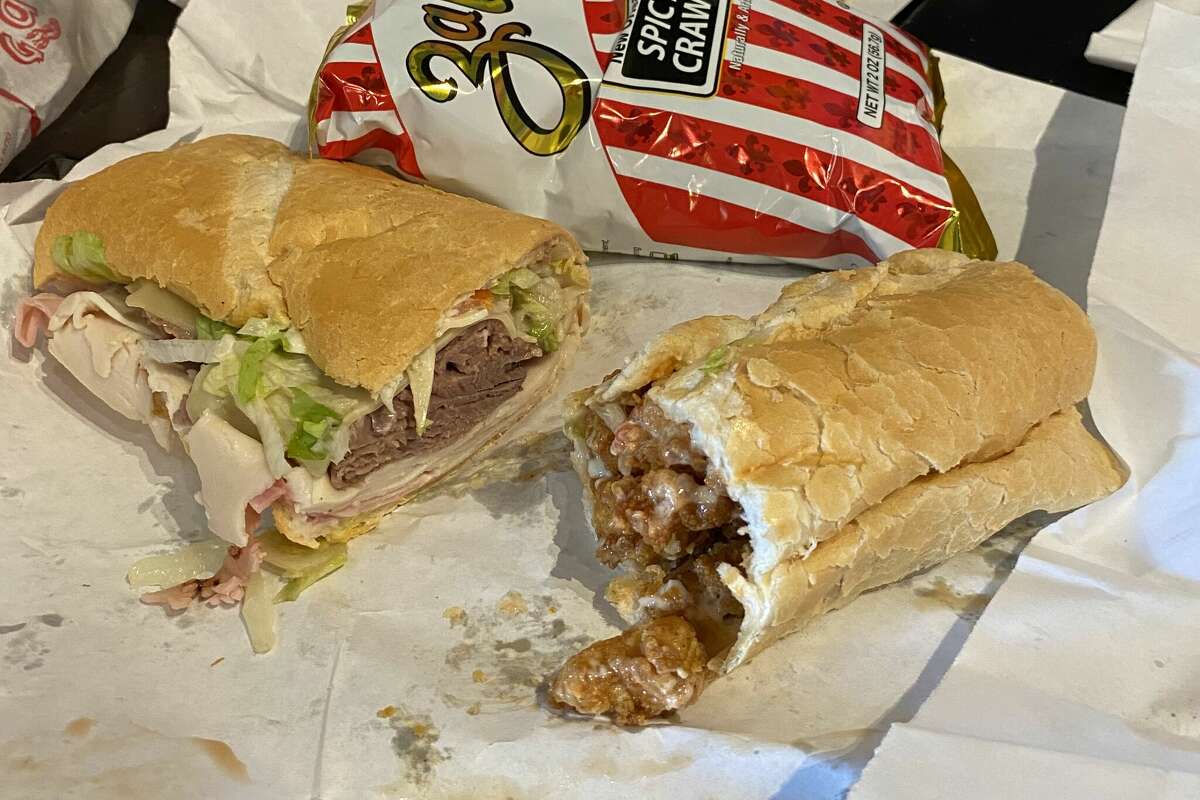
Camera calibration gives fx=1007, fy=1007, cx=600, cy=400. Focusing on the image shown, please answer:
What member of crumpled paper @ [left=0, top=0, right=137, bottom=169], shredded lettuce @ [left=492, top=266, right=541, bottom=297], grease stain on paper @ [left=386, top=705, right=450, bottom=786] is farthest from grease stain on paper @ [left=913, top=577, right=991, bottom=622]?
crumpled paper @ [left=0, top=0, right=137, bottom=169]

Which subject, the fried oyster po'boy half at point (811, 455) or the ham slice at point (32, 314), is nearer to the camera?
the fried oyster po'boy half at point (811, 455)

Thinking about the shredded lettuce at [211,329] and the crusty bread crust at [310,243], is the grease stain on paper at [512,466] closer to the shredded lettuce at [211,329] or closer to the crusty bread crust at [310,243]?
the crusty bread crust at [310,243]

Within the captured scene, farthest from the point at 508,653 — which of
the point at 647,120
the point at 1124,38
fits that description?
the point at 1124,38

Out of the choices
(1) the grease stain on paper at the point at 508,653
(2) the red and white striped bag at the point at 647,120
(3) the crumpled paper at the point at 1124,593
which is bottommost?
(1) the grease stain on paper at the point at 508,653

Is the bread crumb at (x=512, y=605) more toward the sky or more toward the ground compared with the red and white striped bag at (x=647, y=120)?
more toward the ground

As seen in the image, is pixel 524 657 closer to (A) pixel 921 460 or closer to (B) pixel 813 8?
(A) pixel 921 460

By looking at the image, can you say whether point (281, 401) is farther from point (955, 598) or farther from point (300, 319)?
point (955, 598)

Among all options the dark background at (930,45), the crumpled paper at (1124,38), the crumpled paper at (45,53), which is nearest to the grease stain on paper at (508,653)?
the dark background at (930,45)

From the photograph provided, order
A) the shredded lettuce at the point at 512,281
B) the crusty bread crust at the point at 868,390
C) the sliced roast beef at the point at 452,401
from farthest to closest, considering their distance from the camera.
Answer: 1. the shredded lettuce at the point at 512,281
2. the sliced roast beef at the point at 452,401
3. the crusty bread crust at the point at 868,390
